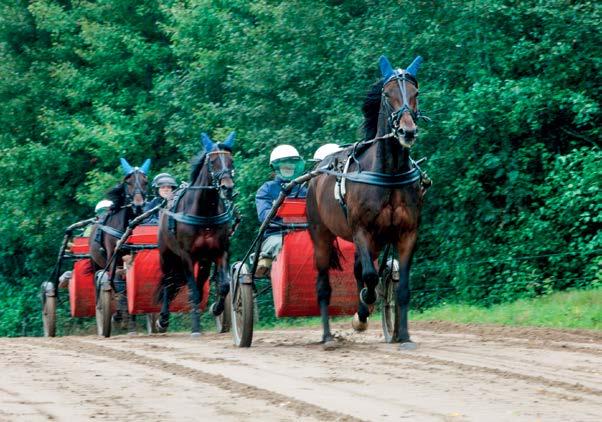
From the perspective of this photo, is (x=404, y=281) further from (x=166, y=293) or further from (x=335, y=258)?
(x=166, y=293)

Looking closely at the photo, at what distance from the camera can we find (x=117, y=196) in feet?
63.1

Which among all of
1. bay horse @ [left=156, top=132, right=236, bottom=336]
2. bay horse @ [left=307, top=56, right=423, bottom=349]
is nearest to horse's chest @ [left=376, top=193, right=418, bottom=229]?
bay horse @ [left=307, top=56, right=423, bottom=349]

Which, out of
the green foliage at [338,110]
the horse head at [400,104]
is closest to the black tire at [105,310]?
the green foliage at [338,110]

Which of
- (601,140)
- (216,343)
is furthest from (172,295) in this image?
(601,140)

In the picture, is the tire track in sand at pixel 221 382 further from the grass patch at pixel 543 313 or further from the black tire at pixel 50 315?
the black tire at pixel 50 315

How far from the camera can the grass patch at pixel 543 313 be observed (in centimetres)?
1496

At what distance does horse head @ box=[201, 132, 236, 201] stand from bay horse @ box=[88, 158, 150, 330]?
10.1ft

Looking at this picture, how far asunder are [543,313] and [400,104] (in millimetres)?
5429

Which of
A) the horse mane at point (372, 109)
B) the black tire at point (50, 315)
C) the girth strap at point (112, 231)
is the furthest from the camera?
the black tire at point (50, 315)

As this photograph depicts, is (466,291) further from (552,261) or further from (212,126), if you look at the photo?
(212,126)

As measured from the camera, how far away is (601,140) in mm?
20047

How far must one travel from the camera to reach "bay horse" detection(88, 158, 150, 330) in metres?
18.5

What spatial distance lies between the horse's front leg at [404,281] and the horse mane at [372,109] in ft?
3.59

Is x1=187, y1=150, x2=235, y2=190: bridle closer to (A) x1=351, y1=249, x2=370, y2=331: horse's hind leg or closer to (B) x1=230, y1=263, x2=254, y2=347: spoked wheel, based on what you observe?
(B) x1=230, y1=263, x2=254, y2=347: spoked wheel
